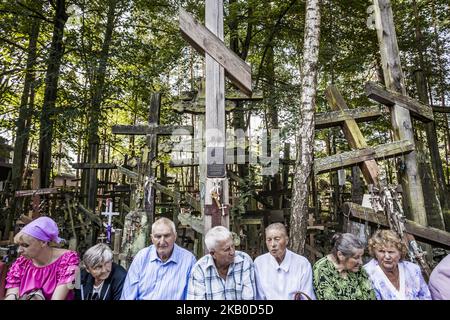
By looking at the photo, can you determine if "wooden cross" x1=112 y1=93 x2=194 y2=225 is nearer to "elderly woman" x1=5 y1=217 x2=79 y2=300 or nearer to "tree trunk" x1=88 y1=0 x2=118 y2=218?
"elderly woman" x1=5 y1=217 x2=79 y2=300

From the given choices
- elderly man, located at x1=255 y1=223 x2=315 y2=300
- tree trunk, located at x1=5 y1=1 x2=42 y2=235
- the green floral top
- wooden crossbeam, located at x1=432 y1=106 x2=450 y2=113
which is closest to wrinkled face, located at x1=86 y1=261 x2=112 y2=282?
elderly man, located at x1=255 y1=223 x2=315 y2=300

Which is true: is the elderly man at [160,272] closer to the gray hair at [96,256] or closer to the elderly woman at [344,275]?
the gray hair at [96,256]

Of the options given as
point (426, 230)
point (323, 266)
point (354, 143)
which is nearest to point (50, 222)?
point (323, 266)

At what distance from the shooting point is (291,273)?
9.82ft

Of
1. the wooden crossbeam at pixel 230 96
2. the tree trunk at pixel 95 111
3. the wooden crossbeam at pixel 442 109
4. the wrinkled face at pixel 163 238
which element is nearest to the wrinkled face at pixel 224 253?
the wrinkled face at pixel 163 238

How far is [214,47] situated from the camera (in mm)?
3988

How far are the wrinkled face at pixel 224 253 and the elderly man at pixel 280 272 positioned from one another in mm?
365

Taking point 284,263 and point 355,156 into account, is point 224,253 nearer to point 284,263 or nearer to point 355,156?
Answer: point 284,263

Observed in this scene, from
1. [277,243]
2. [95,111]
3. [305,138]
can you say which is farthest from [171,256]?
[95,111]

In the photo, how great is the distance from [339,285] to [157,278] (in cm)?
173

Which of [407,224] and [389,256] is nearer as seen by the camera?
[389,256]

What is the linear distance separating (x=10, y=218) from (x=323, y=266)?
9971 mm

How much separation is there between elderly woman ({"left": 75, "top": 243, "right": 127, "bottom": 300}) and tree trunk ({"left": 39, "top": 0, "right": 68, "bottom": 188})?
21.9 feet

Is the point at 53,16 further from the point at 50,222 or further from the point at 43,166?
the point at 50,222
